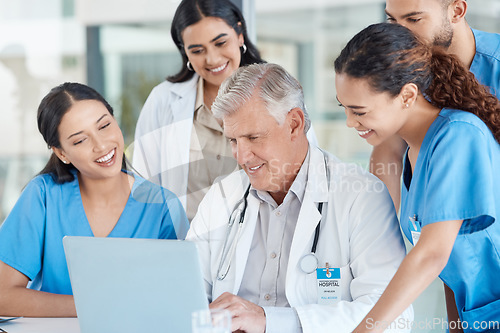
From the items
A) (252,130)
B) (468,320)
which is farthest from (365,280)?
(252,130)

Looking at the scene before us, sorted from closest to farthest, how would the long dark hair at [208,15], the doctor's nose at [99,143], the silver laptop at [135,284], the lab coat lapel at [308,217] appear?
1. the silver laptop at [135,284]
2. the lab coat lapel at [308,217]
3. the doctor's nose at [99,143]
4. the long dark hair at [208,15]

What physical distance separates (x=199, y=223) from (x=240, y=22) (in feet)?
3.45

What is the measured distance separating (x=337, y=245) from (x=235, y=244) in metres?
0.32

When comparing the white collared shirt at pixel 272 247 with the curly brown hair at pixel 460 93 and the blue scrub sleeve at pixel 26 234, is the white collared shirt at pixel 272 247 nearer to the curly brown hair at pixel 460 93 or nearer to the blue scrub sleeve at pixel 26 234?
the curly brown hair at pixel 460 93

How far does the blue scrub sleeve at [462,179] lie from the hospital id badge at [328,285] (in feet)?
1.14

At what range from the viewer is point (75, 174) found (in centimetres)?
225

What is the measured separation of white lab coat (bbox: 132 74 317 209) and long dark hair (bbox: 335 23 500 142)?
1.20 m

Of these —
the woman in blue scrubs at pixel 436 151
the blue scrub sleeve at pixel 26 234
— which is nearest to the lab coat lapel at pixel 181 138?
the blue scrub sleeve at pixel 26 234

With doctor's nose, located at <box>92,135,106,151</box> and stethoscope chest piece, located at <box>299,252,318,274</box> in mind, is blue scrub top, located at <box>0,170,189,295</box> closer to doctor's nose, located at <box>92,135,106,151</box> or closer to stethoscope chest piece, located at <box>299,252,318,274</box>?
doctor's nose, located at <box>92,135,106,151</box>

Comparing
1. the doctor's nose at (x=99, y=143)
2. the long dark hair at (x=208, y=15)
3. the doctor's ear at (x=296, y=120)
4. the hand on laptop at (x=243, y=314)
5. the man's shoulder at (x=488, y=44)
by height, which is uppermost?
the long dark hair at (x=208, y=15)

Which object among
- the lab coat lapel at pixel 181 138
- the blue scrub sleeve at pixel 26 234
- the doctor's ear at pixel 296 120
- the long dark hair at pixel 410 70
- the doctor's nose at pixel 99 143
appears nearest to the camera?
the long dark hair at pixel 410 70

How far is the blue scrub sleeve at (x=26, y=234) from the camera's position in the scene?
6.61 feet

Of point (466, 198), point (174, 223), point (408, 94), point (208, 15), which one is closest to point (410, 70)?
point (408, 94)

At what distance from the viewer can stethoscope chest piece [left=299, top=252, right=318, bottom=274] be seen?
168cm
